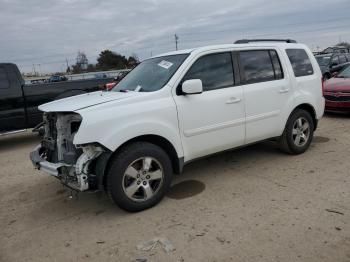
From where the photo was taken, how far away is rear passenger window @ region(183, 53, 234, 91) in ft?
→ 15.3

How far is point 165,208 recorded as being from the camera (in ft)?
13.9

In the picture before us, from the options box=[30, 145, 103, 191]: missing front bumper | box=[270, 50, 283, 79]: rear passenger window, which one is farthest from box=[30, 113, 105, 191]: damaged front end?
box=[270, 50, 283, 79]: rear passenger window

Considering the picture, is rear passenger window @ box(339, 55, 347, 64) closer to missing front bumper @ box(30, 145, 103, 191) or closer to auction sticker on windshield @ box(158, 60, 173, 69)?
auction sticker on windshield @ box(158, 60, 173, 69)

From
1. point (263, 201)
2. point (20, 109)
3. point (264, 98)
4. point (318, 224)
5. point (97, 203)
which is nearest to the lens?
point (318, 224)

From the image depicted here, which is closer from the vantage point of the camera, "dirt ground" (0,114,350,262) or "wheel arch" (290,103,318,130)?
"dirt ground" (0,114,350,262)

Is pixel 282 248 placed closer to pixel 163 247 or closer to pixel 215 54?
pixel 163 247

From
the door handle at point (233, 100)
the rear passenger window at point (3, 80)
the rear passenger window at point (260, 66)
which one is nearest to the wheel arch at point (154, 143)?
the door handle at point (233, 100)

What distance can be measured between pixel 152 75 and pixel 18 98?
4805 mm

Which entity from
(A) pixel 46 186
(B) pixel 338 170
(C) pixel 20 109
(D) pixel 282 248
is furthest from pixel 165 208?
(C) pixel 20 109

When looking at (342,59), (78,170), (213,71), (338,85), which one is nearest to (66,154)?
(78,170)

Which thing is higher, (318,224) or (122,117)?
(122,117)

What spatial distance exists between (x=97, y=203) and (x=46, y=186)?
46.5 inches

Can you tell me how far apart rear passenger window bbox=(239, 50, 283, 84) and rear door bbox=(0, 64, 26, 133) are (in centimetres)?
559

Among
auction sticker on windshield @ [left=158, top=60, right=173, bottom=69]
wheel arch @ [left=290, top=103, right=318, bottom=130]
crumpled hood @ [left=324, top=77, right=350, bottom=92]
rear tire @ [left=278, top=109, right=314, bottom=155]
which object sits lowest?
rear tire @ [left=278, top=109, right=314, bottom=155]
